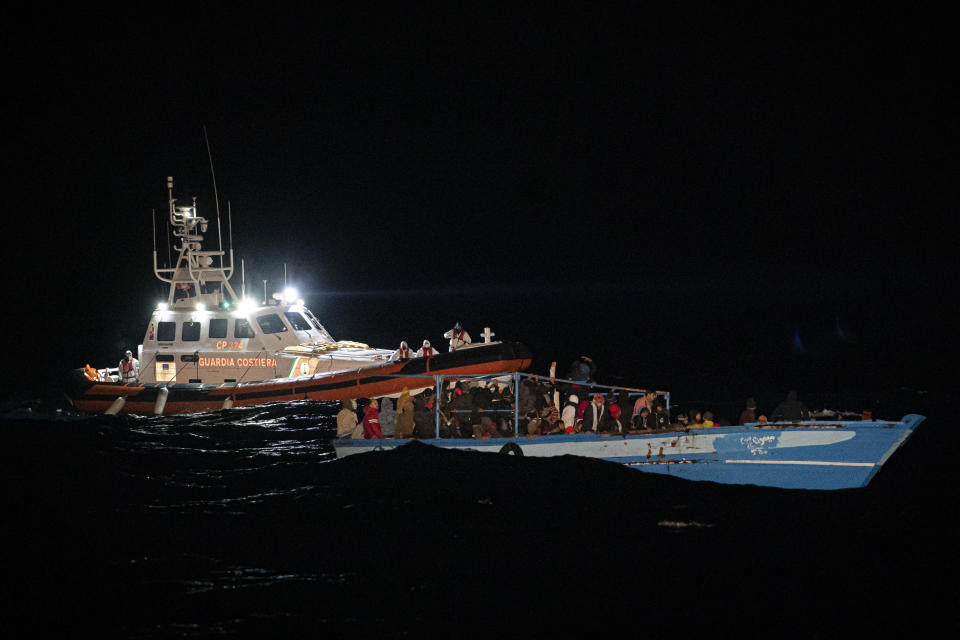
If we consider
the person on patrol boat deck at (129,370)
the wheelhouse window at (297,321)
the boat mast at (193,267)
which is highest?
Answer: the boat mast at (193,267)

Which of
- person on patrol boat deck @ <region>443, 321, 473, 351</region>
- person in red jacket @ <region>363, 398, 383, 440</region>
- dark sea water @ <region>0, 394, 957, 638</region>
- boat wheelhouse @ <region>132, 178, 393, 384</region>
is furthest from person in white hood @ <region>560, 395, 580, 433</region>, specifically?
boat wheelhouse @ <region>132, 178, 393, 384</region>

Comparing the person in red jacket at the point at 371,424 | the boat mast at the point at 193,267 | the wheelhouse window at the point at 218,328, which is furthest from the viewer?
the boat mast at the point at 193,267

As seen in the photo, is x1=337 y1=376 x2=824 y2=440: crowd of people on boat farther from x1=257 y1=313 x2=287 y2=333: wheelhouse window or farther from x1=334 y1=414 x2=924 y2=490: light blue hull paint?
x1=257 y1=313 x2=287 y2=333: wheelhouse window

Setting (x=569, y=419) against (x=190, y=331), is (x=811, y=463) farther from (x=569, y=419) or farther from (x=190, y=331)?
(x=190, y=331)

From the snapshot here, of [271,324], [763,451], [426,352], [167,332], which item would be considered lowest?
[763,451]

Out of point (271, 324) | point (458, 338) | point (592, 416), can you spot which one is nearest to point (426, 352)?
point (458, 338)

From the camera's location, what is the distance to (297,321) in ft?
74.1

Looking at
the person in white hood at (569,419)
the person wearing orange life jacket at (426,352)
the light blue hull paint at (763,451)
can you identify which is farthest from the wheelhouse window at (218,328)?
the light blue hull paint at (763,451)

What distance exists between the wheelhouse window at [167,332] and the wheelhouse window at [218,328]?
3.05 ft

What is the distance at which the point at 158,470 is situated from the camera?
1550 cm

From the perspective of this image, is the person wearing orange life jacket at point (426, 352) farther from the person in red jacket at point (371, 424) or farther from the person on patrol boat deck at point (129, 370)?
the person on patrol boat deck at point (129, 370)

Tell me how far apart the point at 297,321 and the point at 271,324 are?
83cm

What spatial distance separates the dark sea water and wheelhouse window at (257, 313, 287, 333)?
6241 millimetres

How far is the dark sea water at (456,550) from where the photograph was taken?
8.87 m
